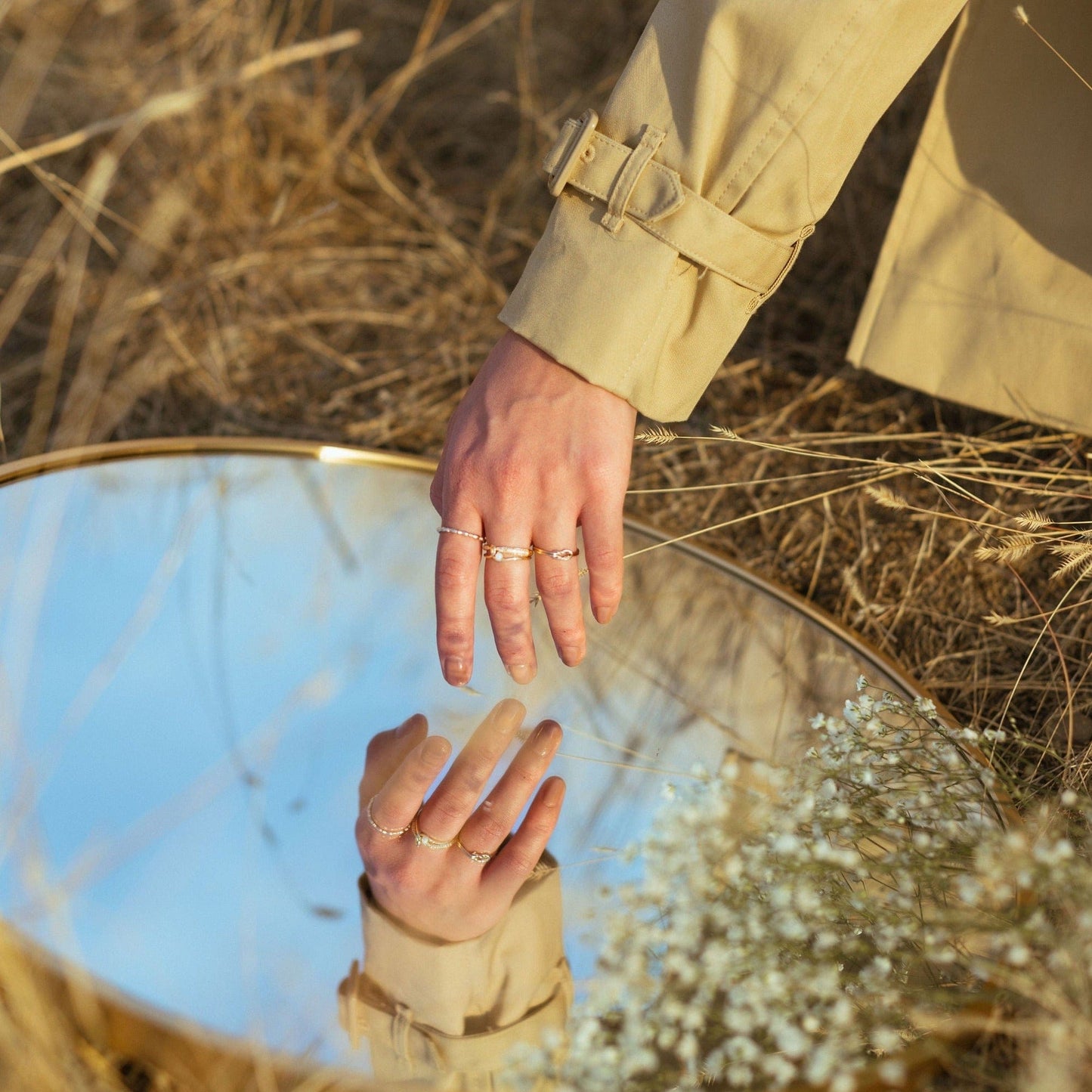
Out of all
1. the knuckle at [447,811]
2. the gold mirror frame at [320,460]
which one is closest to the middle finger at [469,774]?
the knuckle at [447,811]

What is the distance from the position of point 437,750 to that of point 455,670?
101 mm

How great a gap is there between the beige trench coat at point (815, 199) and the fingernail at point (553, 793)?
0.36 m

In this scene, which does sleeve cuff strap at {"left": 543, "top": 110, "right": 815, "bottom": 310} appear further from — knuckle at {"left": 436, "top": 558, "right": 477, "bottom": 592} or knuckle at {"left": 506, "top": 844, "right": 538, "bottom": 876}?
knuckle at {"left": 506, "top": 844, "right": 538, "bottom": 876}

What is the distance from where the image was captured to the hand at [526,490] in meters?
0.87

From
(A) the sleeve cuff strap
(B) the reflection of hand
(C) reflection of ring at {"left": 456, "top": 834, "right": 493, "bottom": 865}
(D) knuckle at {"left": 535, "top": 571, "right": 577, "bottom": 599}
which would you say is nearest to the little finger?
(B) the reflection of hand

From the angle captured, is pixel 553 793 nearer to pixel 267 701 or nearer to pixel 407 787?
pixel 407 787

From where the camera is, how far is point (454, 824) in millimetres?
916

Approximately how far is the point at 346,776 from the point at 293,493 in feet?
1.33

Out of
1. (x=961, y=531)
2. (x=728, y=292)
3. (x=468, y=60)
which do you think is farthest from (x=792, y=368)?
(x=468, y=60)

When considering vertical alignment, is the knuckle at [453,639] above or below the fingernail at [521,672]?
above

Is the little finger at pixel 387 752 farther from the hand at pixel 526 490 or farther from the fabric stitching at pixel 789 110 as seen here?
the fabric stitching at pixel 789 110

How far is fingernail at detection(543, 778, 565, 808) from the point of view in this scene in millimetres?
948

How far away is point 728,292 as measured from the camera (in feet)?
2.91

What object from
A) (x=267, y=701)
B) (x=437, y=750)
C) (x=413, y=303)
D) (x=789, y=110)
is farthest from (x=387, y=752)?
(x=413, y=303)
